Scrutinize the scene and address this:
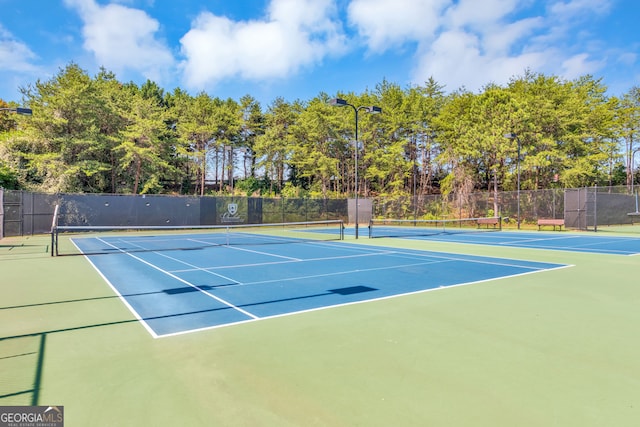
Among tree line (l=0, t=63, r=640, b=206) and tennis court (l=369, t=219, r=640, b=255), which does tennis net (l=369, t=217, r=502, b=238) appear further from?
tree line (l=0, t=63, r=640, b=206)

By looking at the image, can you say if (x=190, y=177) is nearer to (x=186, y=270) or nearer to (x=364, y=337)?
(x=186, y=270)

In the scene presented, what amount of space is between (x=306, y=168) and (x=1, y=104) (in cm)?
3475

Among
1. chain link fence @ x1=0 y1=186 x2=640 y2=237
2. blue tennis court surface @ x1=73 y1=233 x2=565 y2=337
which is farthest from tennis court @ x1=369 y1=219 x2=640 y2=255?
blue tennis court surface @ x1=73 y1=233 x2=565 y2=337

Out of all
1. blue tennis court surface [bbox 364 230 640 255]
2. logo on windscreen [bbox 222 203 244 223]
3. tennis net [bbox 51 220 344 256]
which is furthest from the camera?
logo on windscreen [bbox 222 203 244 223]

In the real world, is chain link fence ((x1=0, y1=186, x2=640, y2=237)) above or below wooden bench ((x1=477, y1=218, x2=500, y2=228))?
above

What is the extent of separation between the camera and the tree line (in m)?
30.2

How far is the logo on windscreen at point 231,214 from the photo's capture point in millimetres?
27420

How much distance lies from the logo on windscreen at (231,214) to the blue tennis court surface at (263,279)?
15227 millimetres

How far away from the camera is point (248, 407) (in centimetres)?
263

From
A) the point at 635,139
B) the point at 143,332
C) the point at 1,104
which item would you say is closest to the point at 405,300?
the point at 143,332

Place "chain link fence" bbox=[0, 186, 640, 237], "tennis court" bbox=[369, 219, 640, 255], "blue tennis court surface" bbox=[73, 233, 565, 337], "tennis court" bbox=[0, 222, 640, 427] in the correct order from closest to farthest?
"tennis court" bbox=[0, 222, 640, 427] < "blue tennis court surface" bbox=[73, 233, 565, 337] < "tennis court" bbox=[369, 219, 640, 255] < "chain link fence" bbox=[0, 186, 640, 237]

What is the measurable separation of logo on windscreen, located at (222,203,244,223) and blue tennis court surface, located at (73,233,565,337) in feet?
50.0

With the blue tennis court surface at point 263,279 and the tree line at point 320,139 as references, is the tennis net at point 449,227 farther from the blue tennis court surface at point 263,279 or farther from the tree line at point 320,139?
the blue tennis court surface at point 263,279

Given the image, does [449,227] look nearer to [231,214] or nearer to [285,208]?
[285,208]
